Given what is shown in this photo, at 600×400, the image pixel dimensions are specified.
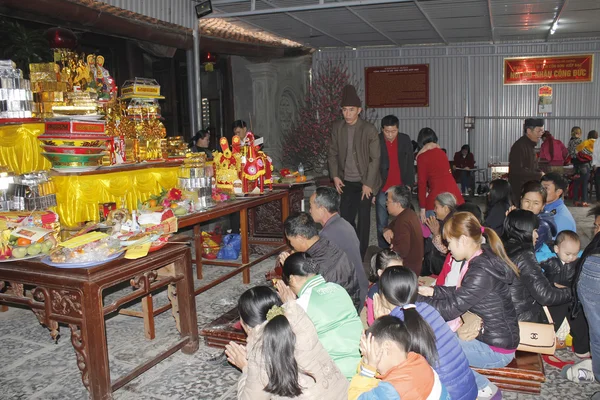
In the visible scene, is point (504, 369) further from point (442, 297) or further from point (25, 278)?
point (25, 278)

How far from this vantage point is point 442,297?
281 centimetres

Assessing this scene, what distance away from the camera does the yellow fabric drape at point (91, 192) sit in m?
3.67

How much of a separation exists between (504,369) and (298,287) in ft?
4.26

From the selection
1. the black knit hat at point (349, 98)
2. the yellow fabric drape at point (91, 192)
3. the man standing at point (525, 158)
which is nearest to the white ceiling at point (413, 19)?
the black knit hat at point (349, 98)

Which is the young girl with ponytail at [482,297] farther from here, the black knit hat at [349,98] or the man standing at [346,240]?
the black knit hat at [349,98]

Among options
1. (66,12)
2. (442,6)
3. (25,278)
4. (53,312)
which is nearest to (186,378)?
(53,312)

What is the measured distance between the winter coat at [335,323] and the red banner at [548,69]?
33.8 ft

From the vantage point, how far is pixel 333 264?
3191mm

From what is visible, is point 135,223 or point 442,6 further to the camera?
point 442,6

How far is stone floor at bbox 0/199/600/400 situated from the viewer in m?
3.09

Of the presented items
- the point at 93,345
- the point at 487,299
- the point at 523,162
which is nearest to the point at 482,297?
the point at 487,299

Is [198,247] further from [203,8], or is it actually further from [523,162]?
[523,162]

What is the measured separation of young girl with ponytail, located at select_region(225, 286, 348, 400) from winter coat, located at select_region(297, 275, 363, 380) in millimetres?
345

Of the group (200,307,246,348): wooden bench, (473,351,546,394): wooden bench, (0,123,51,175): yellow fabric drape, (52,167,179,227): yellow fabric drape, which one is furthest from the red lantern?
(473,351,546,394): wooden bench
